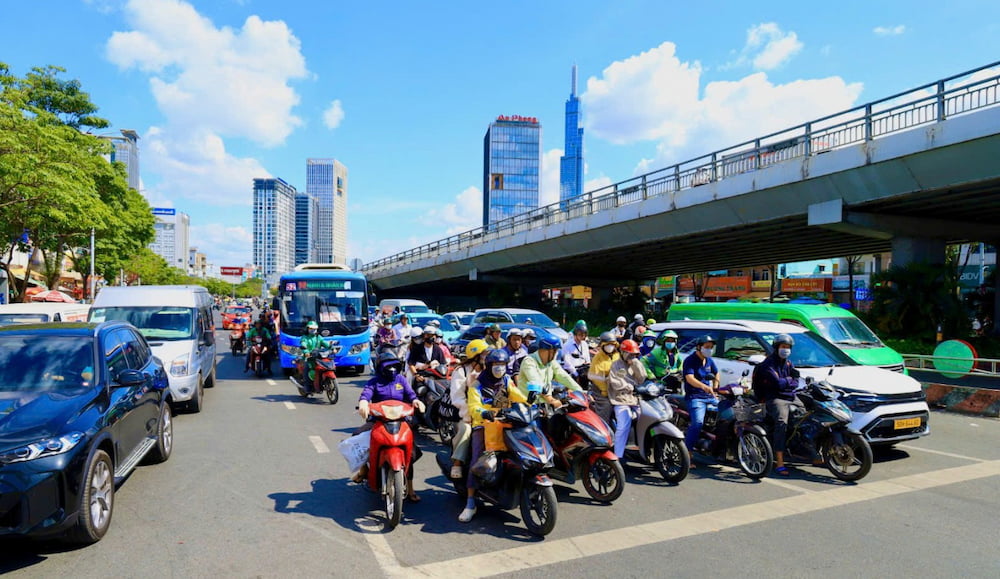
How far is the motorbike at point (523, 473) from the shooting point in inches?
198

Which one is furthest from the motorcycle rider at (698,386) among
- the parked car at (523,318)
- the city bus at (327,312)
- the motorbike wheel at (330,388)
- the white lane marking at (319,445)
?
the city bus at (327,312)

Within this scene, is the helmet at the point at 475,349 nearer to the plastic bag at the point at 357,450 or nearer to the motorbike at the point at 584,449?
the motorbike at the point at 584,449

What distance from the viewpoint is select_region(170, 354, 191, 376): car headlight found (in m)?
9.80

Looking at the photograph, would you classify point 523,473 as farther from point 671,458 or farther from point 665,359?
point 665,359

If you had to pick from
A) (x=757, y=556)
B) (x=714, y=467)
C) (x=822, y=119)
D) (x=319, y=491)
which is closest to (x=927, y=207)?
(x=822, y=119)

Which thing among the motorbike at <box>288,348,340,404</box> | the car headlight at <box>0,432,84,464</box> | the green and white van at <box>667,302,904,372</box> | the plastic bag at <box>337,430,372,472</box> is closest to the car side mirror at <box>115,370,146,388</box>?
the car headlight at <box>0,432,84,464</box>

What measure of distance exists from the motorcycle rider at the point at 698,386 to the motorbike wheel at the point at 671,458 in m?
0.68

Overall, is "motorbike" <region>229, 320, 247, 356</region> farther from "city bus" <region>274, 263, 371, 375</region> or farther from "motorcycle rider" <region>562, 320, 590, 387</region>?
"motorcycle rider" <region>562, 320, 590, 387</region>

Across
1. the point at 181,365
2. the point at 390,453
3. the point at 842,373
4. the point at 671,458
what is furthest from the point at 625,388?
the point at 181,365

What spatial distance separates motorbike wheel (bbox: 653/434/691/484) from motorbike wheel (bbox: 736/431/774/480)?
2.28 ft

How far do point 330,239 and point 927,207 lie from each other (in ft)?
625

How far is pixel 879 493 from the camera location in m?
6.40

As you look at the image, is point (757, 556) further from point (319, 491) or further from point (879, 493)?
point (319, 491)

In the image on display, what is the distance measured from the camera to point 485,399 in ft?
18.3
